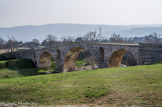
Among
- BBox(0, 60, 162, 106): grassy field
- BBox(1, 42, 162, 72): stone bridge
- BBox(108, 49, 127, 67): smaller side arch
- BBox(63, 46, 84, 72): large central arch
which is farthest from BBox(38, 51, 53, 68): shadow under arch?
BBox(0, 60, 162, 106): grassy field

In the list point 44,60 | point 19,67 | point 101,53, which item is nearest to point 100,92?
point 101,53

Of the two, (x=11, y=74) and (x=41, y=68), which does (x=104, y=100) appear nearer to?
(x=11, y=74)

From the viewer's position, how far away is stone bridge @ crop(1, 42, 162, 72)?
24.8 m

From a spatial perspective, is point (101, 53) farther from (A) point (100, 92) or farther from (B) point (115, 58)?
(A) point (100, 92)

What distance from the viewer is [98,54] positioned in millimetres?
36062

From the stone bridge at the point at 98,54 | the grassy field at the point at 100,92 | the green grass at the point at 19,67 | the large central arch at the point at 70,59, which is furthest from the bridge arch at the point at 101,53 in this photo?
the grassy field at the point at 100,92

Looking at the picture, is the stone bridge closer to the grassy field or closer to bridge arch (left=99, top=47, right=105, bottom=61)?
bridge arch (left=99, top=47, right=105, bottom=61)

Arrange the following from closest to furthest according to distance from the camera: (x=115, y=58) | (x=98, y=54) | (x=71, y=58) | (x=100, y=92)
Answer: (x=100, y=92) → (x=115, y=58) → (x=98, y=54) → (x=71, y=58)

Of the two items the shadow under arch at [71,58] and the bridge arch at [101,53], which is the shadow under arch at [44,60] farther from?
the bridge arch at [101,53]

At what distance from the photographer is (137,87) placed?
43.4 feet

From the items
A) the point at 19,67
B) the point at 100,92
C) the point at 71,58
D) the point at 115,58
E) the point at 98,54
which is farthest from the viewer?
the point at 19,67

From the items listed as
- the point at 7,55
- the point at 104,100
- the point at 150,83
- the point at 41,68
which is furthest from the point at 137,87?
the point at 7,55

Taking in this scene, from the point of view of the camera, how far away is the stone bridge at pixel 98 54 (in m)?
24.8

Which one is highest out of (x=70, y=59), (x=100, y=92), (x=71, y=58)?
(x=100, y=92)
